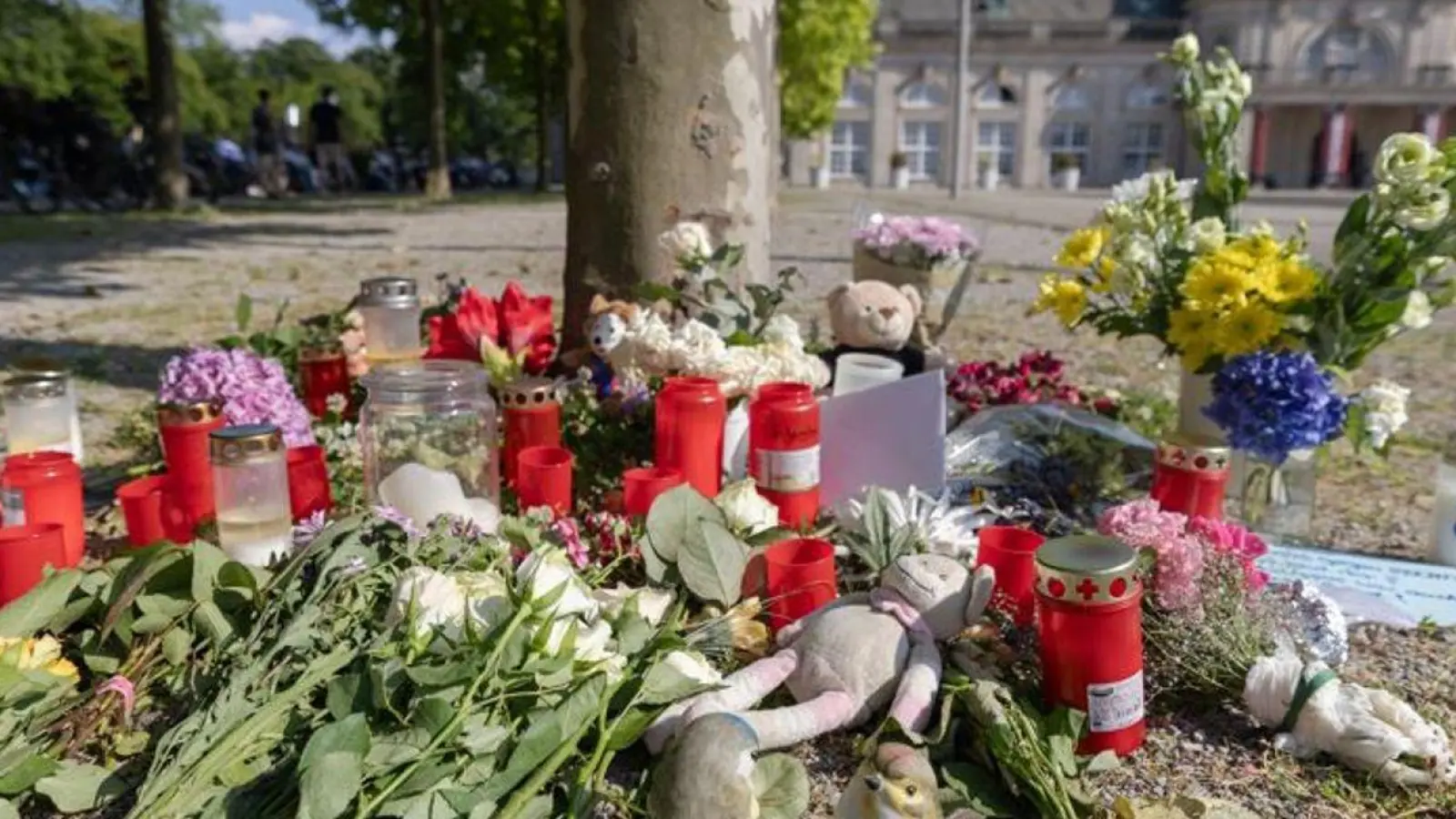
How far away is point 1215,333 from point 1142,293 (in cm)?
23

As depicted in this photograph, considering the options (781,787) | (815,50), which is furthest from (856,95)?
(781,787)

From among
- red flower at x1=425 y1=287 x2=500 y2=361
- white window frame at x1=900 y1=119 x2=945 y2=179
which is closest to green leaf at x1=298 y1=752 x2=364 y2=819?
red flower at x1=425 y1=287 x2=500 y2=361

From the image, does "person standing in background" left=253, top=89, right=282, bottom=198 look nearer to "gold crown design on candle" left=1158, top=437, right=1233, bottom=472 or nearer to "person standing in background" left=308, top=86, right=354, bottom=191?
"person standing in background" left=308, top=86, right=354, bottom=191

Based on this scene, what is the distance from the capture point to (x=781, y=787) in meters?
1.63

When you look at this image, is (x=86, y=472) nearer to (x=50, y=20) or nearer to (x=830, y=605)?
(x=830, y=605)

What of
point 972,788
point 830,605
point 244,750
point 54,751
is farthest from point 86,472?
point 972,788

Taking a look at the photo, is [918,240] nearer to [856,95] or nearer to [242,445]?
[242,445]

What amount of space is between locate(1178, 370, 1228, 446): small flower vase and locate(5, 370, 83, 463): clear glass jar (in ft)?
9.21

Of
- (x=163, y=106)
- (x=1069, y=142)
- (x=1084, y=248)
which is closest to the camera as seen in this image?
(x=1084, y=248)

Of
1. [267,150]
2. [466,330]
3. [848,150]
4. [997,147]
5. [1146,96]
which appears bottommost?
[466,330]

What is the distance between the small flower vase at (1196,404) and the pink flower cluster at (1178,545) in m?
0.76

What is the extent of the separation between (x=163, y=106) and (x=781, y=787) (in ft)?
44.5

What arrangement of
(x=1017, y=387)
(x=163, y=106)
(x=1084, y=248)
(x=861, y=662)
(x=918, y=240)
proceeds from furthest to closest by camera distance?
(x=163, y=106) < (x=918, y=240) < (x=1017, y=387) < (x=1084, y=248) < (x=861, y=662)

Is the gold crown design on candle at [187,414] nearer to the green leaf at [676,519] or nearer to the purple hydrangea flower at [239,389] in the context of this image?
the purple hydrangea flower at [239,389]
